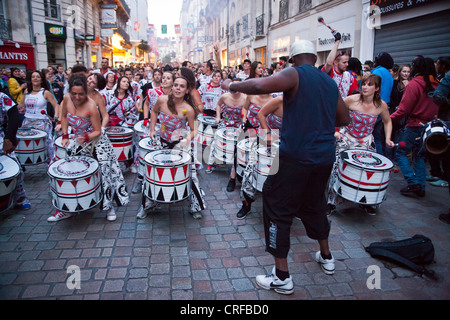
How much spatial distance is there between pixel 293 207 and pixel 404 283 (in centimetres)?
138

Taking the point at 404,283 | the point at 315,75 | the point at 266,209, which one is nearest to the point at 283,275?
the point at 266,209

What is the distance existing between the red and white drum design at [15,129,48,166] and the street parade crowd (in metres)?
0.02

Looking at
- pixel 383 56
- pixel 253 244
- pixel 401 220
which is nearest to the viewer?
pixel 253 244

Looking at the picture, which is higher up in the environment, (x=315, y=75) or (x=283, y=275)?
(x=315, y=75)

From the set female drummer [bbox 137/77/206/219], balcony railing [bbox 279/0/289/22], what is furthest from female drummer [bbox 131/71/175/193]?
balcony railing [bbox 279/0/289/22]

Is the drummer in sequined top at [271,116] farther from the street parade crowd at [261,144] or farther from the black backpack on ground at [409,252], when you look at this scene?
the black backpack on ground at [409,252]

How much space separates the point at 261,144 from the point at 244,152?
40 centimetres

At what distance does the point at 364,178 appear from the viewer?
3.83 metres

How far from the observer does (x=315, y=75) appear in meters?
2.55

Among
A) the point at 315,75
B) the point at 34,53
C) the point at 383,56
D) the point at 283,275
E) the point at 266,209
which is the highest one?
the point at 34,53

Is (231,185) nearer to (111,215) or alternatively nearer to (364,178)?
(111,215)

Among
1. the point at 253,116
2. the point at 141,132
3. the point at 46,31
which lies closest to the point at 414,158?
the point at 253,116

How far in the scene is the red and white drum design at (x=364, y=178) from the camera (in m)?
3.81
